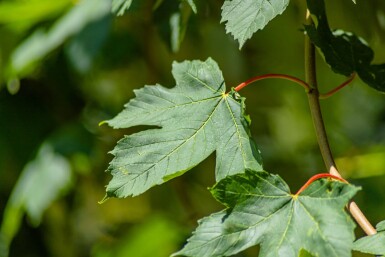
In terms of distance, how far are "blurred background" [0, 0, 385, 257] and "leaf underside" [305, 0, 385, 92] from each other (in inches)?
17.6

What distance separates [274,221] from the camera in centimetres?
75

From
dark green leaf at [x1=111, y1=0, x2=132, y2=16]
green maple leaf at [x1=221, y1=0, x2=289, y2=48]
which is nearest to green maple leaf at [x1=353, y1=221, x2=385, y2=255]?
green maple leaf at [x1=221, y1=0, x2=289, y2=48]

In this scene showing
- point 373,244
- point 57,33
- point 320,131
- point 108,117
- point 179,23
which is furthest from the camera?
point 108,117

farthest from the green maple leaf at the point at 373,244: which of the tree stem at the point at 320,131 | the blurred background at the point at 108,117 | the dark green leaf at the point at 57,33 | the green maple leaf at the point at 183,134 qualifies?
the dark green leaf at the point at 57,33

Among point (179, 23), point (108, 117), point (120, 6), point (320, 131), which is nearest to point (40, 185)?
point (108, 117)

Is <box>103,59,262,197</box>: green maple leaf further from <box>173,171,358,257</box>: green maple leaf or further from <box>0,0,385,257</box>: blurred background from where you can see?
<box>0,0,385,257</box>: blurred background

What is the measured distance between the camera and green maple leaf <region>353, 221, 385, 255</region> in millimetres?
729

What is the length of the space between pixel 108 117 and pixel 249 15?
89cm

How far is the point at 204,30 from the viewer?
160 cm

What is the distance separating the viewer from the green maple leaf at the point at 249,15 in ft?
2.55

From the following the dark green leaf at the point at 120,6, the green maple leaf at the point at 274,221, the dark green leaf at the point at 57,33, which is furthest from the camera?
the dark green leaf at the point at 57,33

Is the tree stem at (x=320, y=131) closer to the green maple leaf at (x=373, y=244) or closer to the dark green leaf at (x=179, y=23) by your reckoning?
the green maple leaf at (x=373, y=244)

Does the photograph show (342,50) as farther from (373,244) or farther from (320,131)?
(373,244)

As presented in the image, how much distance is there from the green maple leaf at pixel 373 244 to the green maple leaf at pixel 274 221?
0.05 meters
